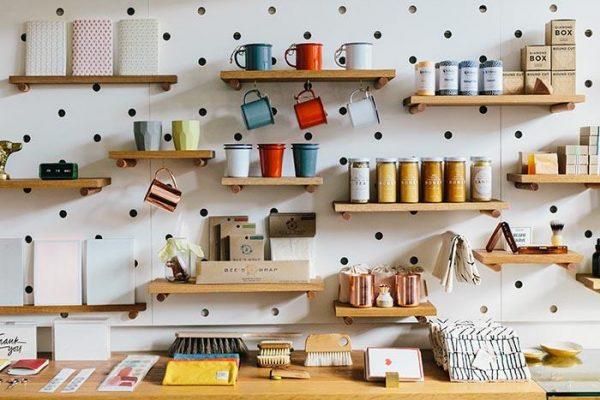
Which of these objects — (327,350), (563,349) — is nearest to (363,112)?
(327,350)

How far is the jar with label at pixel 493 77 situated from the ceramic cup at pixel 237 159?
81 centimetres

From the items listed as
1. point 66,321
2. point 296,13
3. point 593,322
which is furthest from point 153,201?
point 593,322

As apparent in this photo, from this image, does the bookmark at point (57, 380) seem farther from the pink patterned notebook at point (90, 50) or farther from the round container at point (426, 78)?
the round container at point (426, 78)

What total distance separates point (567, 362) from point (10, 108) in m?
2.07

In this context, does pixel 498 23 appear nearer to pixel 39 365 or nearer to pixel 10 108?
pixel 10 108

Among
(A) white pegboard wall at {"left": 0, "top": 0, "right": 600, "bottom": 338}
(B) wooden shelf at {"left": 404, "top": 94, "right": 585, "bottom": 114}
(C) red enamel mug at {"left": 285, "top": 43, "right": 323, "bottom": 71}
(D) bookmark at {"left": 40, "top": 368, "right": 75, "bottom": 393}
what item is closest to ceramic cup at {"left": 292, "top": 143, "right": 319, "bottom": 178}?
(A) white pegboard wall at {"left": 0, "top": 0, "right": 600, "bottom": 338}

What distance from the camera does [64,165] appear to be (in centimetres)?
249

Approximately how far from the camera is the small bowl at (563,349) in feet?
8.30

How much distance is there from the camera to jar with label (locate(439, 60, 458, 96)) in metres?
2.46

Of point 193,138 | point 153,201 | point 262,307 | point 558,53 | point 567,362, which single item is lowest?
point 567,362

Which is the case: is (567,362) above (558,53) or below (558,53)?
below

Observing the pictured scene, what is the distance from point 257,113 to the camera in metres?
2.51

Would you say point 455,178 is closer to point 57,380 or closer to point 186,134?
point 186,134

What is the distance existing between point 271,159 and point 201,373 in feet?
2.34
